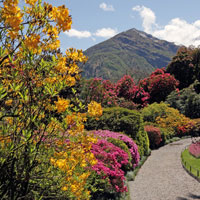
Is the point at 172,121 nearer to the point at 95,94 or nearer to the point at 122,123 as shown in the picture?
the point at 95,94

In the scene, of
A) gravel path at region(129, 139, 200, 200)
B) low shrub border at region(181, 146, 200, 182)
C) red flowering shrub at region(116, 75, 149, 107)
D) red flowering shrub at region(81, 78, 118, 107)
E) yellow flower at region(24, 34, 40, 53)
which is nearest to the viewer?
yellow flower at region(24, 34, 40, 53)

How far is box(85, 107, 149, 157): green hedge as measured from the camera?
12.7m

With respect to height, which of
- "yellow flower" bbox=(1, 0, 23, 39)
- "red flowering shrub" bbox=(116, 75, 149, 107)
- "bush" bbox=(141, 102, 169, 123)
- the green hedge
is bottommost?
"bush" bbox=(141, 102, 169, 123)

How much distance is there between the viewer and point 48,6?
8.27ft

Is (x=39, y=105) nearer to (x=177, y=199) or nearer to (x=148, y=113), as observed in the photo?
(x=177, y=199)

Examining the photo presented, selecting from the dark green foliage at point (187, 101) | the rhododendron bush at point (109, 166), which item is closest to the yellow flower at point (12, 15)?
the rhododendron bush at point (109, 166)

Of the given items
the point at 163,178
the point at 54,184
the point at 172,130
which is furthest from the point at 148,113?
the point at 54,184

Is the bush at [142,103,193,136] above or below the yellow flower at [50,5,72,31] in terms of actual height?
below

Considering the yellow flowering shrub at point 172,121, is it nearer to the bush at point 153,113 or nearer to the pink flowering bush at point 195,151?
the bush at point 153,113

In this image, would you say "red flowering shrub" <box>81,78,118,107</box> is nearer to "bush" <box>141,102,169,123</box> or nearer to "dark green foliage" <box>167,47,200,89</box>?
"bush" <box>141,102,169,123</box>

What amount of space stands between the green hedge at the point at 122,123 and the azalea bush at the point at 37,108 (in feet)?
31.4

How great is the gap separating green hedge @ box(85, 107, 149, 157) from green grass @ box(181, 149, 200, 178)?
2.39 metres

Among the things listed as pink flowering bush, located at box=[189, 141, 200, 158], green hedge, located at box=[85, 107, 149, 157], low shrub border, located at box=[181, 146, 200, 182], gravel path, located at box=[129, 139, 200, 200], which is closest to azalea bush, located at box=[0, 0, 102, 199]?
gravel path, located at box=[129, 139, 200, 200]

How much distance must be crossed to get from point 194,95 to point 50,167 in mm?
23690
